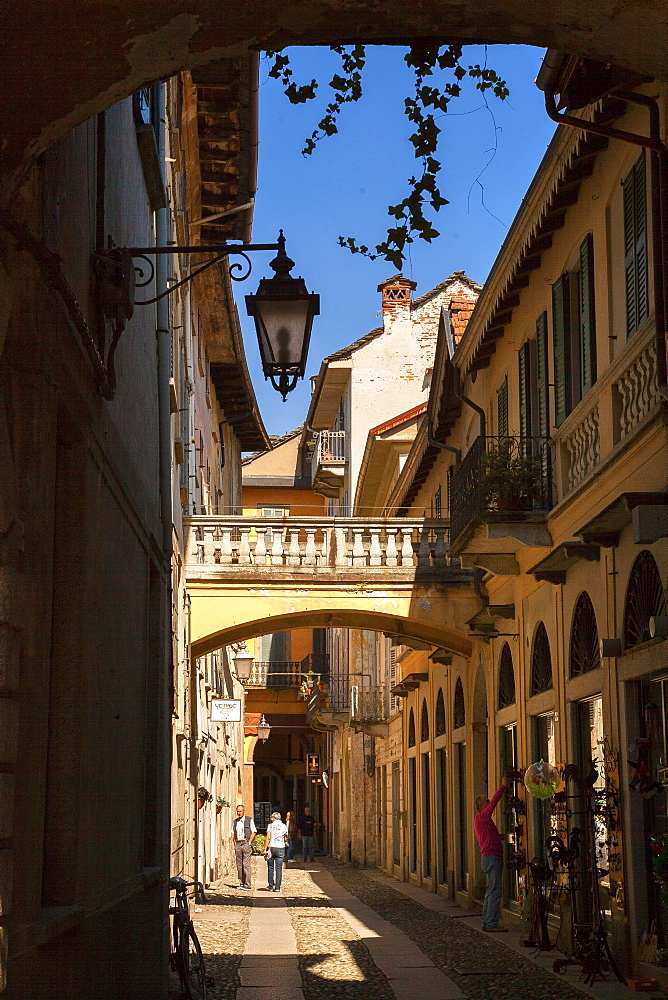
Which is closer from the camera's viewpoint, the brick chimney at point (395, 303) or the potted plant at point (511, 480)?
the potted plant at point (511, 480)

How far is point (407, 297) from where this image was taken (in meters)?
39.6

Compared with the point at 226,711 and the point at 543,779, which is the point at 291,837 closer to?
the point at 226,711

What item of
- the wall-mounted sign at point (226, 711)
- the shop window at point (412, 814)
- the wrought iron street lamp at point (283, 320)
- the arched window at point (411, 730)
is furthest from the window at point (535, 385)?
the shop window at point (412, 814)

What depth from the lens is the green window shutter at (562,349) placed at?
14148mm

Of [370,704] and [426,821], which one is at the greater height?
[370,704]

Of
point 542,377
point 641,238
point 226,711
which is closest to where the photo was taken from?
point 641,238

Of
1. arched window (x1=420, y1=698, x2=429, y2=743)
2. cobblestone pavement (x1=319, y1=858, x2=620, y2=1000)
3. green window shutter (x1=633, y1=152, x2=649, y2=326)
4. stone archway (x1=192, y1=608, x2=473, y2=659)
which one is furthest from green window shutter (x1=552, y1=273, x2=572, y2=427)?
arched window (x1=420, y1=698, x2=429, y2=743)

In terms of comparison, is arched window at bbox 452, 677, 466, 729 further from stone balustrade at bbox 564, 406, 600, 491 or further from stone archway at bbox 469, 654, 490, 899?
stone balustrade at bbox 564, 406, 600, 491

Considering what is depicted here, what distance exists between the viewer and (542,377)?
15.3 metres

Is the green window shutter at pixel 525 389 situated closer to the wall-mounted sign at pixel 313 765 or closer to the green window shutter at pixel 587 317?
the green window shutter at pixel 587 317

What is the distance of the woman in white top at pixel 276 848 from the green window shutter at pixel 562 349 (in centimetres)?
1431

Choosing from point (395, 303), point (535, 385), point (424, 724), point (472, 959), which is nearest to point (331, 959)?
point (472, 959)

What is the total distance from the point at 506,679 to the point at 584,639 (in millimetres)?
5074

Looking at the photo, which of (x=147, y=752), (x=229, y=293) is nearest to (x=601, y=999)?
(x=147, y=752)
